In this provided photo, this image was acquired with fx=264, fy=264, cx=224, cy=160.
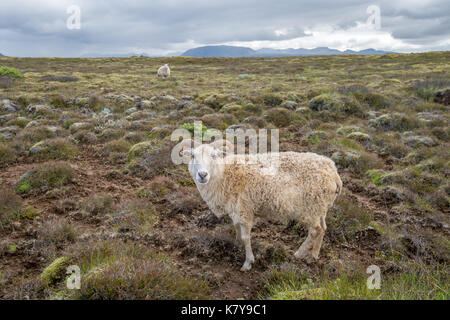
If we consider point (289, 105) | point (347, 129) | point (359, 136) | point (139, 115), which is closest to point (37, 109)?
point (139, 115)

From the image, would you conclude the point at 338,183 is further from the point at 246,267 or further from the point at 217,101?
the point at 217,101

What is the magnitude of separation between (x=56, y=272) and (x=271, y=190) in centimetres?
367

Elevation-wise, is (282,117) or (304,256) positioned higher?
(282,117)

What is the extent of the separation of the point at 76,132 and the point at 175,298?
11.6 metres

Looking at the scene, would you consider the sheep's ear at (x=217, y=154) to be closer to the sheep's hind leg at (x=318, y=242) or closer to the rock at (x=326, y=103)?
the sheep's hind leg at (x=318, y=242)

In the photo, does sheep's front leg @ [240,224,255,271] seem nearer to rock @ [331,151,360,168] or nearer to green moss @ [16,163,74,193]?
rock @ [331,151,360,168]

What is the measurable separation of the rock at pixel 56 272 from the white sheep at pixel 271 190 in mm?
2457

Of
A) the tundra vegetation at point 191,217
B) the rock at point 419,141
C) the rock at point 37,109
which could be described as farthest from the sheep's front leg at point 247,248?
the rock at point 37,109

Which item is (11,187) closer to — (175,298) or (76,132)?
(76,132)

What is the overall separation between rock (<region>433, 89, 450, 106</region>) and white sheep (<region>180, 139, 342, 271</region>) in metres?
17.0

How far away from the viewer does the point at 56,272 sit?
13.2 feet

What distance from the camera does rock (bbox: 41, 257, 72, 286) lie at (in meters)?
3.93

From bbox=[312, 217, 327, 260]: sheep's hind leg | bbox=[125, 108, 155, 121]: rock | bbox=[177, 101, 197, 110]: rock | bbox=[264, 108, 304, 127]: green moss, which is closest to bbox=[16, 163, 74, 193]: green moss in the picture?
bbox=[125, 108, 155, 121]: rock
